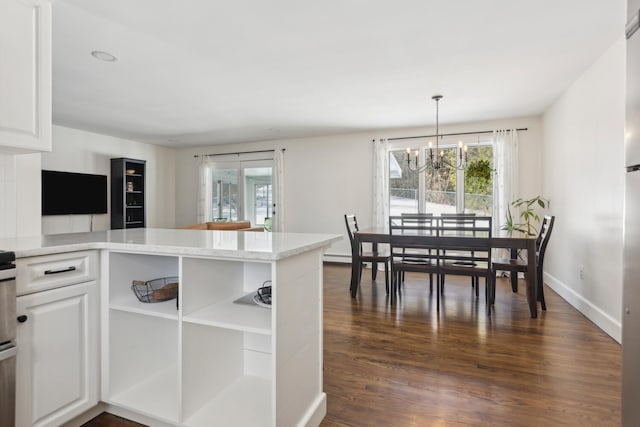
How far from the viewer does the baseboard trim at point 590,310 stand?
2.65 m

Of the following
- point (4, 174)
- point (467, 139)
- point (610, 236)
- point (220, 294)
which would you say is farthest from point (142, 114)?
point (610, 236)

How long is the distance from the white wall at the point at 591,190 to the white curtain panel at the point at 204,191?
6246mm

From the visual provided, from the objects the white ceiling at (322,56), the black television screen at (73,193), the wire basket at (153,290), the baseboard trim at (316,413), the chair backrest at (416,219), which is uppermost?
the white ceiling at (322,56)

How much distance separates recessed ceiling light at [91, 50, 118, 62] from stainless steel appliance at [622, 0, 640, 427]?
3489mm

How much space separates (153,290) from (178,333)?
42 cm

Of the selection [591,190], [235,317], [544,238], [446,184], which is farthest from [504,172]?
[235,317]

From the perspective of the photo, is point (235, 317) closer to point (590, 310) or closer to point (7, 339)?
point (7, 339)

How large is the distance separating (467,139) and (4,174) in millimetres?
5469

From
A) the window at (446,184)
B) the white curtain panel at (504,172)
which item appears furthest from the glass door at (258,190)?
the white curtain panel at (504,172)

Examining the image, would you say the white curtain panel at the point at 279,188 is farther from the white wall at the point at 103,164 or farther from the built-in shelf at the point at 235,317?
the built-in shelf at the point at 235,317

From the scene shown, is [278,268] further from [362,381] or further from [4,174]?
[4,174]

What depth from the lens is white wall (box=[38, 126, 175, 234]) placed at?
5.43 metres

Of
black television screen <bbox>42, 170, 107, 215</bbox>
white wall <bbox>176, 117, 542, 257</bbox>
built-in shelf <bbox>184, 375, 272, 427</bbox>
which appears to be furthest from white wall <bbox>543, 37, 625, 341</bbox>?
black television screen <bbox>42, 170, 107, 215</bbox>

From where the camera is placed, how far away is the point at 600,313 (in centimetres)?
290
